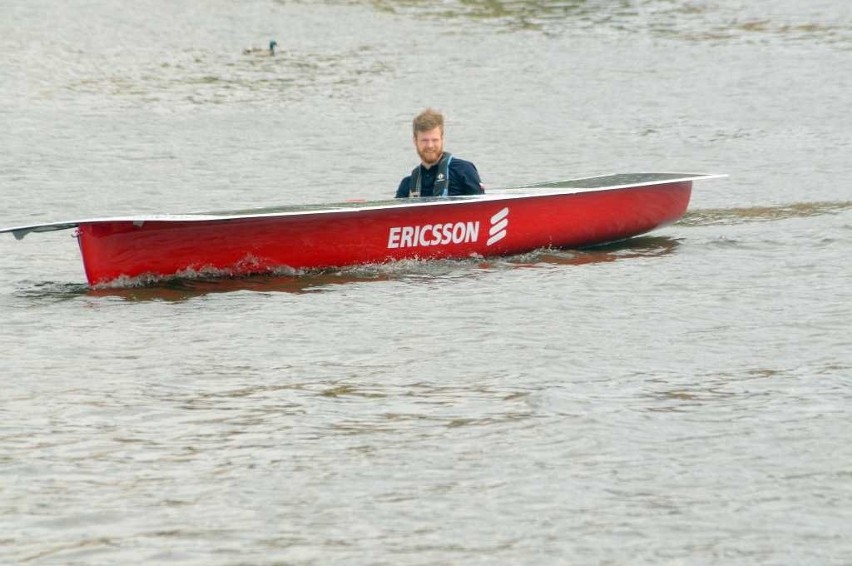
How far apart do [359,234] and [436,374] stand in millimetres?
3352

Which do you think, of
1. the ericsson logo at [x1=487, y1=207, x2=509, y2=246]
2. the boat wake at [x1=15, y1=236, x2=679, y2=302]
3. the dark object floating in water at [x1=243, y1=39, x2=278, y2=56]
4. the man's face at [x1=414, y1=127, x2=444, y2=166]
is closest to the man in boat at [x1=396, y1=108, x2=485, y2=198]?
the man's face at [x1=414, y1=127, x2=444, y2=166]

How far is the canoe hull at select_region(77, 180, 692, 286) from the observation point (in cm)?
1146

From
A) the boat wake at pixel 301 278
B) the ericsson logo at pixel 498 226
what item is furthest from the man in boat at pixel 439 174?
the boat wake at pixel 301 278

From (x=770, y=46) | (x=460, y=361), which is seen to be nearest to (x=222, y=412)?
(x=460, y=361)

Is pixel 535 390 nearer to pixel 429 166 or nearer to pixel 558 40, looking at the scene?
pixel 429 166

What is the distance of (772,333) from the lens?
9883mm

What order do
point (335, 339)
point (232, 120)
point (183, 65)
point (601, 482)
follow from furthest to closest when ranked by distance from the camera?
point (183, 65) < point (232, 120) < point (335, 339) < point (601, 482)

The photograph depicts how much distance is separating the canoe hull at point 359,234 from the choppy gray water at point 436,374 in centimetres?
17

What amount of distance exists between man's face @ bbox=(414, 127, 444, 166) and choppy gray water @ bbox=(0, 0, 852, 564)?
3.03 feet

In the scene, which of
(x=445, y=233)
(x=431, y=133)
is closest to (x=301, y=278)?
(x=445, y=233)

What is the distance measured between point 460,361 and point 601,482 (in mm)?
2479

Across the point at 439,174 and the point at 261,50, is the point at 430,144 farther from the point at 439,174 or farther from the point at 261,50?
the point at 261,50

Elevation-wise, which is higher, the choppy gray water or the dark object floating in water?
the dark object floating in water

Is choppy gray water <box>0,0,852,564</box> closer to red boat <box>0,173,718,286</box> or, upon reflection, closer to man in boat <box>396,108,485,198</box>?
red boat <box>0,173,718,286</box>
